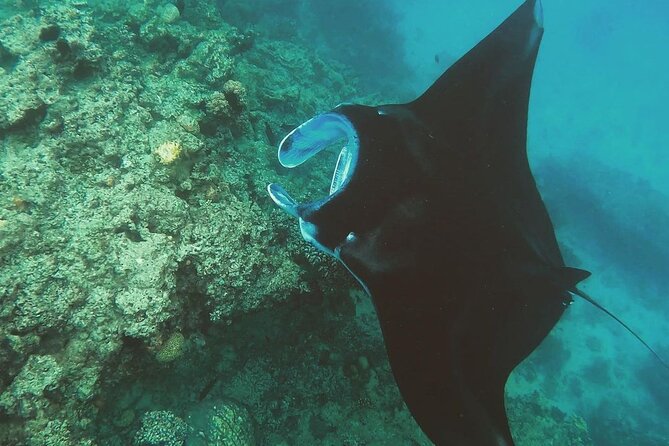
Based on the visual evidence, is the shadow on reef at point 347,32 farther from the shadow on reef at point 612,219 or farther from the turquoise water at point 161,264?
the shadow on reef at point 612,219

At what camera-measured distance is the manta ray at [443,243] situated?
1.89 m

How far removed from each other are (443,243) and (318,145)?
3.58 feet

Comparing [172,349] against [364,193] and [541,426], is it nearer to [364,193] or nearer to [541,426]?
[364,193]

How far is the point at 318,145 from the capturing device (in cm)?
260

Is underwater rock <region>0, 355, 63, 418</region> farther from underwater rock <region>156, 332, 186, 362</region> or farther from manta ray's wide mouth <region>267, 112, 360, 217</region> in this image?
manta ray's wide mouth <region>267, 112, 360, 217</region>

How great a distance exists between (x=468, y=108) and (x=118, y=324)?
119 inches

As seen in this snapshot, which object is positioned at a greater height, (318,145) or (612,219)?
(318,145)

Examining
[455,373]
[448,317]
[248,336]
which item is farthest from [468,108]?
[248,336]

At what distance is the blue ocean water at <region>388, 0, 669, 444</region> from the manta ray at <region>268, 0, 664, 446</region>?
6.63 metres

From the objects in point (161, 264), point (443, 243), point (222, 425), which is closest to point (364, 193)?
point (443, 243)

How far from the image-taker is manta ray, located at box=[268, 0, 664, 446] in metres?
1.89

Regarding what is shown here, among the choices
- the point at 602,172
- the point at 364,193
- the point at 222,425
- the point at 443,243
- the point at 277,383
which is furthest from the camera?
the point at 602,172

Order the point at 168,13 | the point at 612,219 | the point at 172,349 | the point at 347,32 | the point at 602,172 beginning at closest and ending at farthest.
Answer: the point at 172,349
the point at 168,13
the point at 612,219
the point at 347,32
the point at 602,172

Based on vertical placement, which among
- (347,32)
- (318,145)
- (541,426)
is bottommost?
(347,32)
